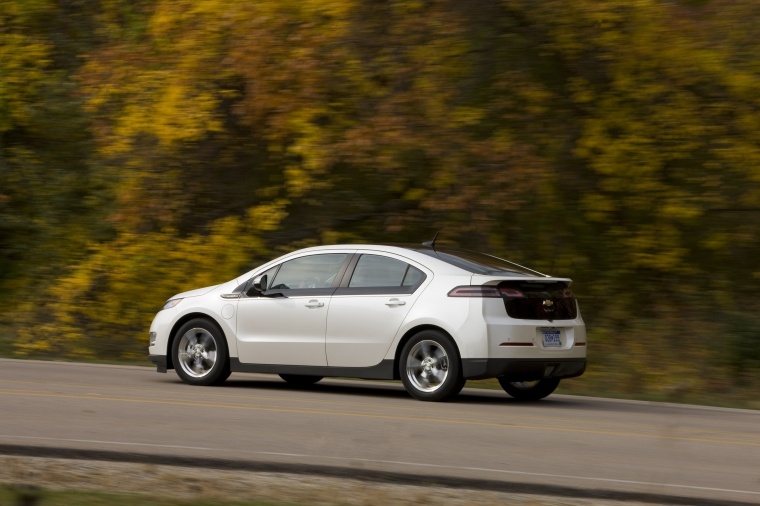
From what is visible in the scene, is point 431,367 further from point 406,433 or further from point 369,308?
point 406,433

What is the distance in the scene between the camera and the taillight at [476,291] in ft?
39.2

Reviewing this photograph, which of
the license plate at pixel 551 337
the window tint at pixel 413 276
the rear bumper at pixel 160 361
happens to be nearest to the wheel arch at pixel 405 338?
the window tint at pixel 413 276

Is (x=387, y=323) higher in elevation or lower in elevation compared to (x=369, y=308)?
lower

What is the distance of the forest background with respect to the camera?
18406 millimetres

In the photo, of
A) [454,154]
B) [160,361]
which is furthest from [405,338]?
[454,154]

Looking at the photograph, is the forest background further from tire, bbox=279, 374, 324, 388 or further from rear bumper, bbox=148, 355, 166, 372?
rear bumper, bbox=148, 355, 166, 372

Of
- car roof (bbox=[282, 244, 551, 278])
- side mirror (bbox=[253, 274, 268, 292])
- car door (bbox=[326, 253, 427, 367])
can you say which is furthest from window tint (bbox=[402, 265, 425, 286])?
side mirror (bbox=[253, 274, 268, 292])

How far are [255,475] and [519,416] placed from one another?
4140 mm

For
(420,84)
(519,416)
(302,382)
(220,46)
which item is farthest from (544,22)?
(519,416)

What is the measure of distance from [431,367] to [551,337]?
121 cm

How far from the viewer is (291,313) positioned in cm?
1298

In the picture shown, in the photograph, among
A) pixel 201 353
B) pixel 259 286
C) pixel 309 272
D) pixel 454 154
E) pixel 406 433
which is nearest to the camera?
pixel 406 433

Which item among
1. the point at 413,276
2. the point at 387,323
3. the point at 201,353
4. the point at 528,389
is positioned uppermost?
the point at 413,276

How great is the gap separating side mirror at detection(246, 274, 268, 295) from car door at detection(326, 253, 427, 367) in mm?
897
